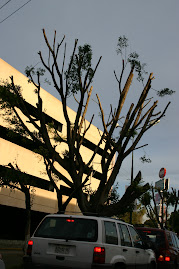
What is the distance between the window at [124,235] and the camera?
739 centimetres

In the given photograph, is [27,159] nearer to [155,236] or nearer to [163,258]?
[155,236]

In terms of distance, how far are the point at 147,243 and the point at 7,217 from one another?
85.8 ft

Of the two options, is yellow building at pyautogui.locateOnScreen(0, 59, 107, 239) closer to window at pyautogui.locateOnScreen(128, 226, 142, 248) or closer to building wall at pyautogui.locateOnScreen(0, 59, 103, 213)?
building wall at pyautogui.locateOnScreen(0, 59, 103, 213)

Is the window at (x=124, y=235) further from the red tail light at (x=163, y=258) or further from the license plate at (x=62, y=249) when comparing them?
the red tail light at (x=163, y=258)

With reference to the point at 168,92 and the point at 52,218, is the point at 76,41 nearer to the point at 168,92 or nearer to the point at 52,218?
the point at 168,92

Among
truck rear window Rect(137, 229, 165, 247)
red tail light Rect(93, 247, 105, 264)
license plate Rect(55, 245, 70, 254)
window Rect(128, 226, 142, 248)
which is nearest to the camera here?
red tail light Rect(93, 247, 105, 264)

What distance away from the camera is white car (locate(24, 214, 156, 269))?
6.32 metres

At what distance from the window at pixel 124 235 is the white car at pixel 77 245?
0.19 feet

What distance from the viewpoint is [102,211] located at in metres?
15.8

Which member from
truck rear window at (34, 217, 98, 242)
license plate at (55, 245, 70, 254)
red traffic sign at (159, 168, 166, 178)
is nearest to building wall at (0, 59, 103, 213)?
truck rear window at (34, 217, 98, 242)

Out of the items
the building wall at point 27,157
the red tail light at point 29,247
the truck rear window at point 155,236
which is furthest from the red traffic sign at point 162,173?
the red tail light at point 29,247

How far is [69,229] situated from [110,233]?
791mm

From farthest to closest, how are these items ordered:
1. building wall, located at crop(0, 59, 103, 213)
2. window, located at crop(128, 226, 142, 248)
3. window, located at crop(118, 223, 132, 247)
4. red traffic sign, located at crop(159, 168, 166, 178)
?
1. red traffic sign, located at crop(159, 168, 166, 178)
2. building wall, located at crop(0, 59, 103, 213)
3. window, located at crop(128, 226, 142, 248)
4. window, located at crop(118, 223, 132, 247)

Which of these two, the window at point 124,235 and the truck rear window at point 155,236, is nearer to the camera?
the window at point 124,235
